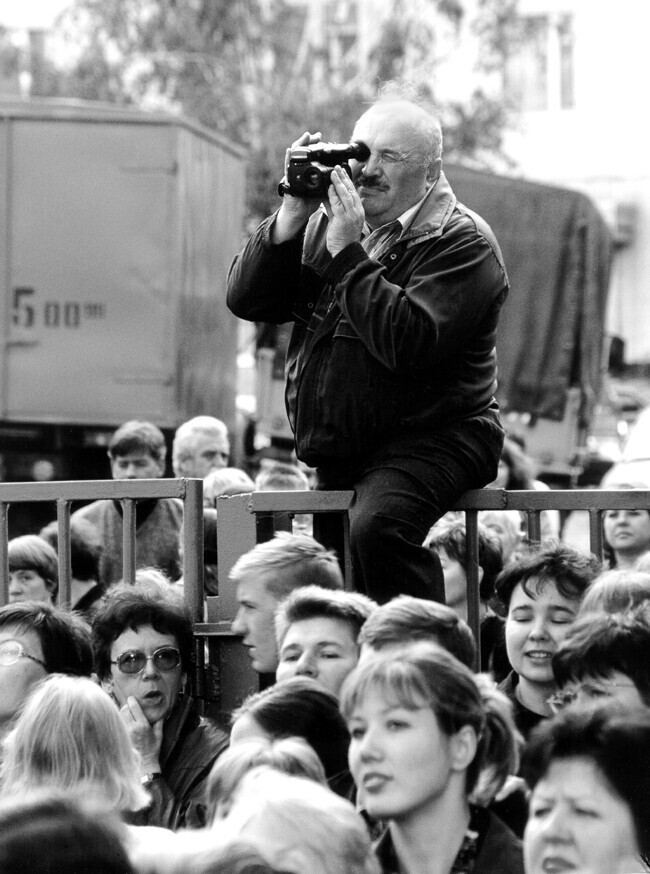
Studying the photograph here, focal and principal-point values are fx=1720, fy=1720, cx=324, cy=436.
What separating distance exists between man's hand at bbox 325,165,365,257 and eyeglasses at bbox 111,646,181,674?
136 centimetres

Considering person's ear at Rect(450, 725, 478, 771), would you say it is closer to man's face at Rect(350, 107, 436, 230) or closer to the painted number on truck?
man's face at Rect(350, 107, 436, 230)

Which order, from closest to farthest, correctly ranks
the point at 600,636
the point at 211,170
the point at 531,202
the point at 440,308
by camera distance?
1. the point at 600,636
2. the point at 440,308
3. the point at 211,170
4. the point at 531,202

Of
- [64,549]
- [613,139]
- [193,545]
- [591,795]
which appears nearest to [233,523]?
[193,545]

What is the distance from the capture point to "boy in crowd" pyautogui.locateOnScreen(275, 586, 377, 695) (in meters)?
4.68

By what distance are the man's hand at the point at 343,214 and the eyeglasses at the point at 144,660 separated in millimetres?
1364

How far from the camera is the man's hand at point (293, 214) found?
5164 mm

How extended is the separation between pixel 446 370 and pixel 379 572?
2.10 feet

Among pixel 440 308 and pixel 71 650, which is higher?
pixel 440 308

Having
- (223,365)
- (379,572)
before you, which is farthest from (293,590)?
(223,365)

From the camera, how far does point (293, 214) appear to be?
5184 mm

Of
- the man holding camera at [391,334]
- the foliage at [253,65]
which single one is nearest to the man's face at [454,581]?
the man holding camera at [391,334]

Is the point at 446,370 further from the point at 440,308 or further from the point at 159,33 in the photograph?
the point at 159,33

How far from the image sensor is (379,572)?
5012 millimetres

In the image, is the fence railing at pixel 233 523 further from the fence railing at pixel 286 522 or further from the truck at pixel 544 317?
the truck at pixel 544 317
